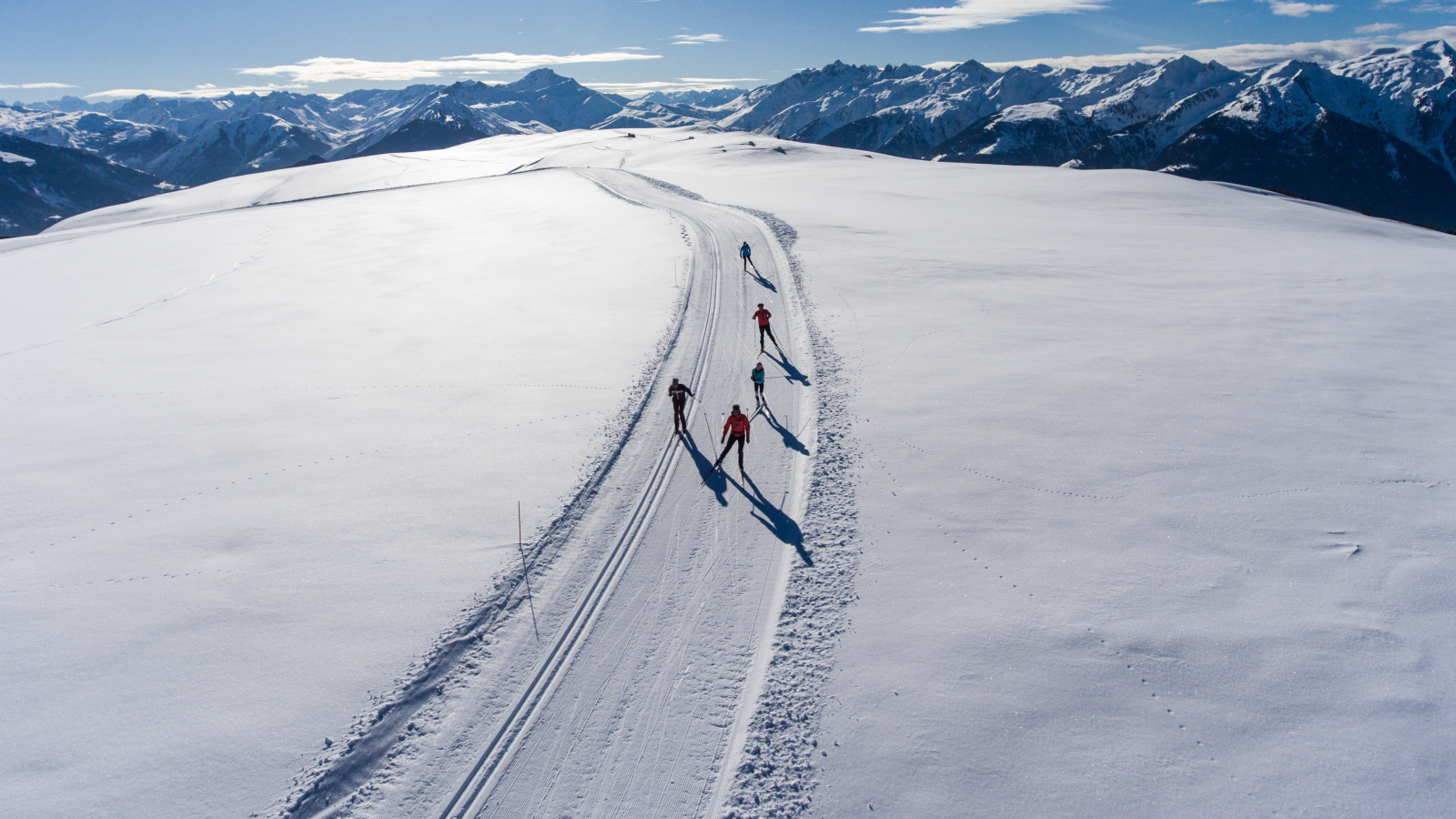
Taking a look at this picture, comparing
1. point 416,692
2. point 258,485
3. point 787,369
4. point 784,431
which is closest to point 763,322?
point 787,369

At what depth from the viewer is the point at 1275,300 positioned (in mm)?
20562

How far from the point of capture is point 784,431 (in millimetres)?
13812

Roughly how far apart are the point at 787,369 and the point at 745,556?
7.76 metres

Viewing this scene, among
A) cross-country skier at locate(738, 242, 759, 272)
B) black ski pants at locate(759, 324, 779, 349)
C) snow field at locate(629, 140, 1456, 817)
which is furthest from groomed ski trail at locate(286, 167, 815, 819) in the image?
cross-country skier at locate(738, 242, 759, 272)

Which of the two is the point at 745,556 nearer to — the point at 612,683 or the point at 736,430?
the point at 736,430

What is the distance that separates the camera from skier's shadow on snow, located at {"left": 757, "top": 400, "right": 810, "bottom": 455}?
42.9 ft

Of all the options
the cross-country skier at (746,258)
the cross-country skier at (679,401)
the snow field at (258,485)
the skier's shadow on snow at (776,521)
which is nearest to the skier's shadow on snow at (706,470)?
the cross-country skier at (679,401)

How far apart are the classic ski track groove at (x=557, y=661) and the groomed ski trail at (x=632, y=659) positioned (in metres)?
0.02

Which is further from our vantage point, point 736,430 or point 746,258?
point 746,258

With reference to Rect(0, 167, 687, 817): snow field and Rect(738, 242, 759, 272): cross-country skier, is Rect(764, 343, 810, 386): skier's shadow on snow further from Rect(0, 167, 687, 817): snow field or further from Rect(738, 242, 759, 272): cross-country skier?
Rect(738, 242, 759, 272): cross-country skier

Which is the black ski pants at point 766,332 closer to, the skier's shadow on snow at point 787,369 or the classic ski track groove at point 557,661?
the skier's shadow on snow at point 787,369

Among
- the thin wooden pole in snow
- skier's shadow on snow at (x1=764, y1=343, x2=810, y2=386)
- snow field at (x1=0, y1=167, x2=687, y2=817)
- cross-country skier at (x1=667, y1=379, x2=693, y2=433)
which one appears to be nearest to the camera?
snow field at (x1=0, y1=167, x2=687, y2=817)

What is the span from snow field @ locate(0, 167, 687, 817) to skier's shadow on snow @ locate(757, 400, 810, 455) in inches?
140

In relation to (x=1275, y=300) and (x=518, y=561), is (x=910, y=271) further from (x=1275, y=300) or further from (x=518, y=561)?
(x=518, y=561)
